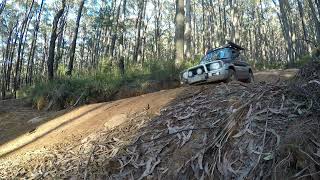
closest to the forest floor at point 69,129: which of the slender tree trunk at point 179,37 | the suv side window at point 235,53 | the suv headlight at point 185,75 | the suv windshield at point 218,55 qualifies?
the suv headlight at point 185,75

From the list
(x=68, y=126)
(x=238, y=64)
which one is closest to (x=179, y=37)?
(x=238, y=64)

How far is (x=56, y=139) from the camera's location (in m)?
7.46

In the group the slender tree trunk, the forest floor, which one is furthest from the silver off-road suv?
the slender tree trunk

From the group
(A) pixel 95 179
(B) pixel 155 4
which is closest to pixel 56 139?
(A) pixel 95 179

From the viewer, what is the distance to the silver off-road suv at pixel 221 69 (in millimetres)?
10617

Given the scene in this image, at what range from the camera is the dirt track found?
699cm

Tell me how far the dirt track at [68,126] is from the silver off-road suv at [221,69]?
2.45 meters

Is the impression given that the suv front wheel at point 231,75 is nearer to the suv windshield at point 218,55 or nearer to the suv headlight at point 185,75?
the suv windshield at point 218,55

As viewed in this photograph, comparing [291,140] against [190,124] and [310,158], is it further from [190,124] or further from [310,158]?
[190,124]

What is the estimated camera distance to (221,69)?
10.6 metres

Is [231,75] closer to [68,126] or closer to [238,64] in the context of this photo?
[238,64]

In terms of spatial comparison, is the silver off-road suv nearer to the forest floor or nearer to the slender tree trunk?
the forest floor

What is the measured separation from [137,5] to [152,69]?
96.2 ft

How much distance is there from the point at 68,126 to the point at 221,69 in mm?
4524
